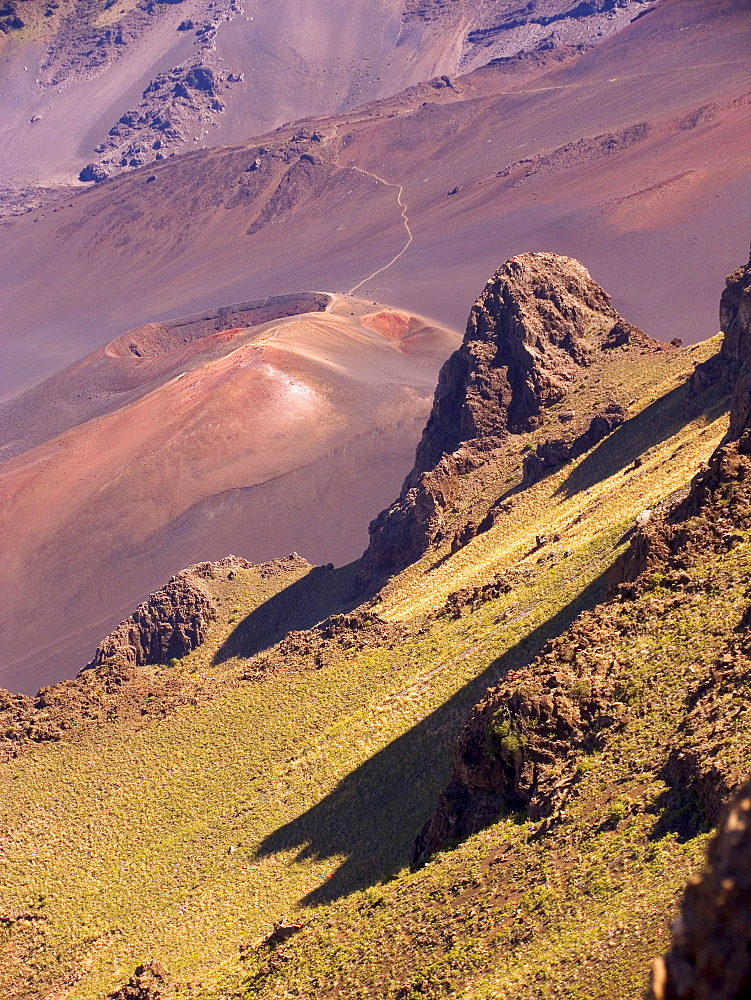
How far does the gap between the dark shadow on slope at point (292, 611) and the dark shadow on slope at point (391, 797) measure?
14.1 metres

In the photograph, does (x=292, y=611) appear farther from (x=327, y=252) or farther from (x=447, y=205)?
(x=447, y=205)

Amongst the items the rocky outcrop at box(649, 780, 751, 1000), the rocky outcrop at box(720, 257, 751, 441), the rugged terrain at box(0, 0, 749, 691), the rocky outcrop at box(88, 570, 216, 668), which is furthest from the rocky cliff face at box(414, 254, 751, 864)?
the rocky outcrop at box(88, 570, 216, 668)

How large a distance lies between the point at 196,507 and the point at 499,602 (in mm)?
46548

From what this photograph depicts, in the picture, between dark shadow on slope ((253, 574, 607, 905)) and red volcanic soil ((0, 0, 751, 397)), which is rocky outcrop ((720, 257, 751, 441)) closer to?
dark shadow on slope ((253, 574, 607, 905))

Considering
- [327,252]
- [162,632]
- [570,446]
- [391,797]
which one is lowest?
[391,797]

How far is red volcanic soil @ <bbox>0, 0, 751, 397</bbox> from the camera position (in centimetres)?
10138

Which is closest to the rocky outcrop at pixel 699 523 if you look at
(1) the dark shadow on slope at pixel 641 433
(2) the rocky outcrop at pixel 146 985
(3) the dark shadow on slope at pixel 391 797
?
(3) the dark shadow on slope at pixel 391 797

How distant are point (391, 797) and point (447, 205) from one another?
114 metres

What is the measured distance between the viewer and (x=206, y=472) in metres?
72.9

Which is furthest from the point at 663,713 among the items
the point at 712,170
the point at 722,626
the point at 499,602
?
the point at 712,170


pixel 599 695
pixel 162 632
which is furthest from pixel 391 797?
pixel 162 632

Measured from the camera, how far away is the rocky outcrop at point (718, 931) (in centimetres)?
509

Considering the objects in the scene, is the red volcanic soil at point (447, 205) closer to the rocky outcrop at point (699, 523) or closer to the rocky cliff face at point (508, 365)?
the rocky cliff face at point (508, 365)

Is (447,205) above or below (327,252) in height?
below
